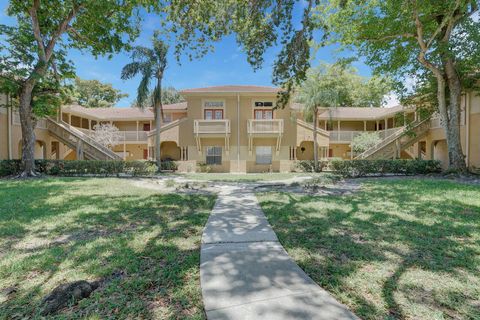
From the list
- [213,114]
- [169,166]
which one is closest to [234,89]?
[213,114]

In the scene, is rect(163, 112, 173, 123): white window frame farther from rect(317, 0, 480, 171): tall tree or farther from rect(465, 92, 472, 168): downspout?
rect(465, 92, 472, 168): downspout

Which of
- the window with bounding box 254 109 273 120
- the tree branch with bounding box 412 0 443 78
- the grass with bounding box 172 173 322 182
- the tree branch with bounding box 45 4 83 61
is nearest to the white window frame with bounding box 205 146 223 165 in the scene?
the window with bounding box 254 109 273 120

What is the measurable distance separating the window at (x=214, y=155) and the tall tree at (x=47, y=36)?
10.6 meters

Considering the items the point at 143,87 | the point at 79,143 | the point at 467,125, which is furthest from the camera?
the point at 79,143

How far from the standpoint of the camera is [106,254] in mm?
3762

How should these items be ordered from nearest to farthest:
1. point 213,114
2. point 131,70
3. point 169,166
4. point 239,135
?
point 131,70 → point 169,166 → point 239,135 → point 213,114

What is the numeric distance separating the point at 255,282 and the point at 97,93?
147ft

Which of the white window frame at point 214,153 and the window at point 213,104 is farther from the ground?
the window at point 213,104

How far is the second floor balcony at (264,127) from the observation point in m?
20.6

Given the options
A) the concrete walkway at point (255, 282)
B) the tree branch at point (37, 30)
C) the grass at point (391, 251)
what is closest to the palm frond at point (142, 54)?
the tree branch at point (37, 30)

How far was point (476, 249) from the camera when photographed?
3.89 m

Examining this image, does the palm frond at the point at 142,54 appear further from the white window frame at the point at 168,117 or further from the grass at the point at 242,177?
the white window frame at the point at 168,117

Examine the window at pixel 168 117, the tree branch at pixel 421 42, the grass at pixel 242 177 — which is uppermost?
the tree branch at pixel 421 42

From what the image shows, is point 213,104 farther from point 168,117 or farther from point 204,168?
point 168,117
